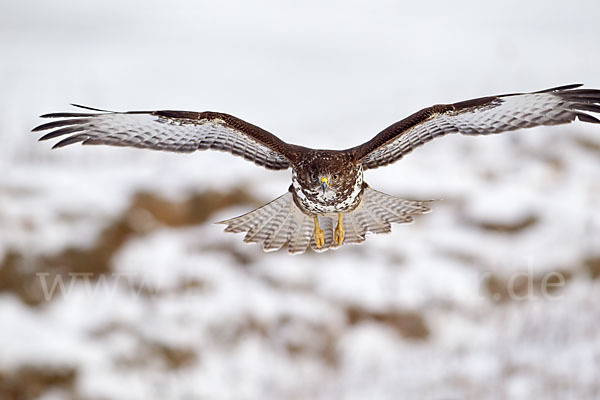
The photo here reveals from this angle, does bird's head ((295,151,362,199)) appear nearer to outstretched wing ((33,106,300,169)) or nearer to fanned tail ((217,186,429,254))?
outstretched wing ((33,106,300,169))

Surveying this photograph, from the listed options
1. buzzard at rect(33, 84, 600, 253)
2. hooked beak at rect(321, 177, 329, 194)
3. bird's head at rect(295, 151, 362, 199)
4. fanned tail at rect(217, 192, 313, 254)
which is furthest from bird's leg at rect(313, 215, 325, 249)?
hooked beak at rect(321, 177, 329, 194)

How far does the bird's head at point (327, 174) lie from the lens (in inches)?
182

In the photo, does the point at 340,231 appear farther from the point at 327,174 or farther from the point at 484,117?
the point at 484,117

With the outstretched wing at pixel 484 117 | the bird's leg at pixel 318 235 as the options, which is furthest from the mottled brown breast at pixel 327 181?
the bird's leg at pixel 318 235

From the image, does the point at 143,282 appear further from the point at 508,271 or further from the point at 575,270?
the point at 575,270

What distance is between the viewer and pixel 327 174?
15.1 ft

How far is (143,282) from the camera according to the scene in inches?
520

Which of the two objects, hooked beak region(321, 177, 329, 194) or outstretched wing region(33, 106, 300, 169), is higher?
outstretched wing region(33, 106, 300, 169)

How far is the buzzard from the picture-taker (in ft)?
14.5

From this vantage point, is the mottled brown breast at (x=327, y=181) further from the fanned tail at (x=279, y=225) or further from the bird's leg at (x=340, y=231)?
the fanned tail at (x=279, y=225)

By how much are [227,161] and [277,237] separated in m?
10.2

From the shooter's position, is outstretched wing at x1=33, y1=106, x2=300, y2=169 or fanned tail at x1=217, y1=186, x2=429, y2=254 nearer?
outstretched wing at x1=33, y1=106, x2=300, y2=169

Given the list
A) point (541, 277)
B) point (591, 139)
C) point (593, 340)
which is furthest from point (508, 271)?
point (591, 139)

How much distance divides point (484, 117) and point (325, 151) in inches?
44.5
